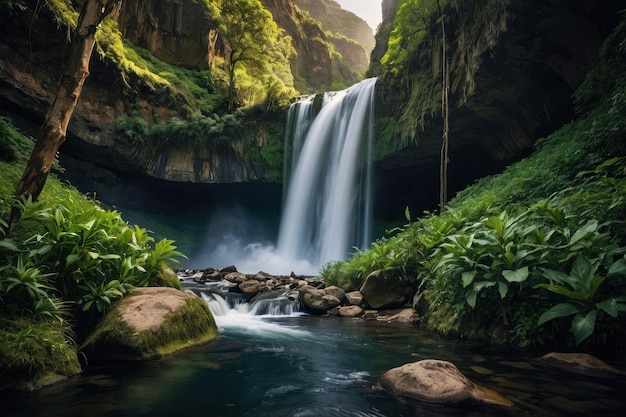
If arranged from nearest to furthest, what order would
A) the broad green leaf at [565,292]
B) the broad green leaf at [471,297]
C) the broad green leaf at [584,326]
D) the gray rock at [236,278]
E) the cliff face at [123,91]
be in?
the broad green leaf at [584,326] → the broad green leaf at [565,292] → the broad green leaf at [471,297] → the gray rock at [236,278] → the cliff face at [123,91]

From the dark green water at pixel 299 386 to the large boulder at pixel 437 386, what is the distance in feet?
0.33

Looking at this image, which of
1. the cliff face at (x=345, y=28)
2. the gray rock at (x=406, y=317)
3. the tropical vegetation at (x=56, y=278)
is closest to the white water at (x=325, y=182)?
the gray rock at (x=406, y=317)

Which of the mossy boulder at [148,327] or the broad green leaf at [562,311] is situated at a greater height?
the broad green leaf at [562,311]

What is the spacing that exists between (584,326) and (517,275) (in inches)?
34.6

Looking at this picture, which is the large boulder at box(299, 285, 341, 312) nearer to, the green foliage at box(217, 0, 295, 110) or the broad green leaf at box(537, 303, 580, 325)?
the broad green leaf at box(537, 303, 580, 325)

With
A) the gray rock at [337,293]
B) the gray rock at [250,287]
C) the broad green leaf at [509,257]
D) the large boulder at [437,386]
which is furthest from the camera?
the gray rock at [250,287]

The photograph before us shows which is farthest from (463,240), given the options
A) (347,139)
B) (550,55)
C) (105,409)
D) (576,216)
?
(347,139)

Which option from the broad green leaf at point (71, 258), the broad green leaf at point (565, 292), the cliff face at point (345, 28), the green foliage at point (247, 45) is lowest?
the broad green leaf at point (71, 258)

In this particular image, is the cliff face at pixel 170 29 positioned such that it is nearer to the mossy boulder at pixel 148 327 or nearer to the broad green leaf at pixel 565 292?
the mossy boulder at pixel 148 327

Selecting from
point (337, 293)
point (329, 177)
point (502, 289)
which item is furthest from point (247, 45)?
point (502, 289)

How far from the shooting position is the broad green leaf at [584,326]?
3.28 metres

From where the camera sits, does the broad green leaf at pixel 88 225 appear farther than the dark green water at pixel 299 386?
Yes

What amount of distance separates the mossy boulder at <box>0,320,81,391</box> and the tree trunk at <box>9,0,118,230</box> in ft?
5.56

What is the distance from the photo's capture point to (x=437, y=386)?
9.67 feet
